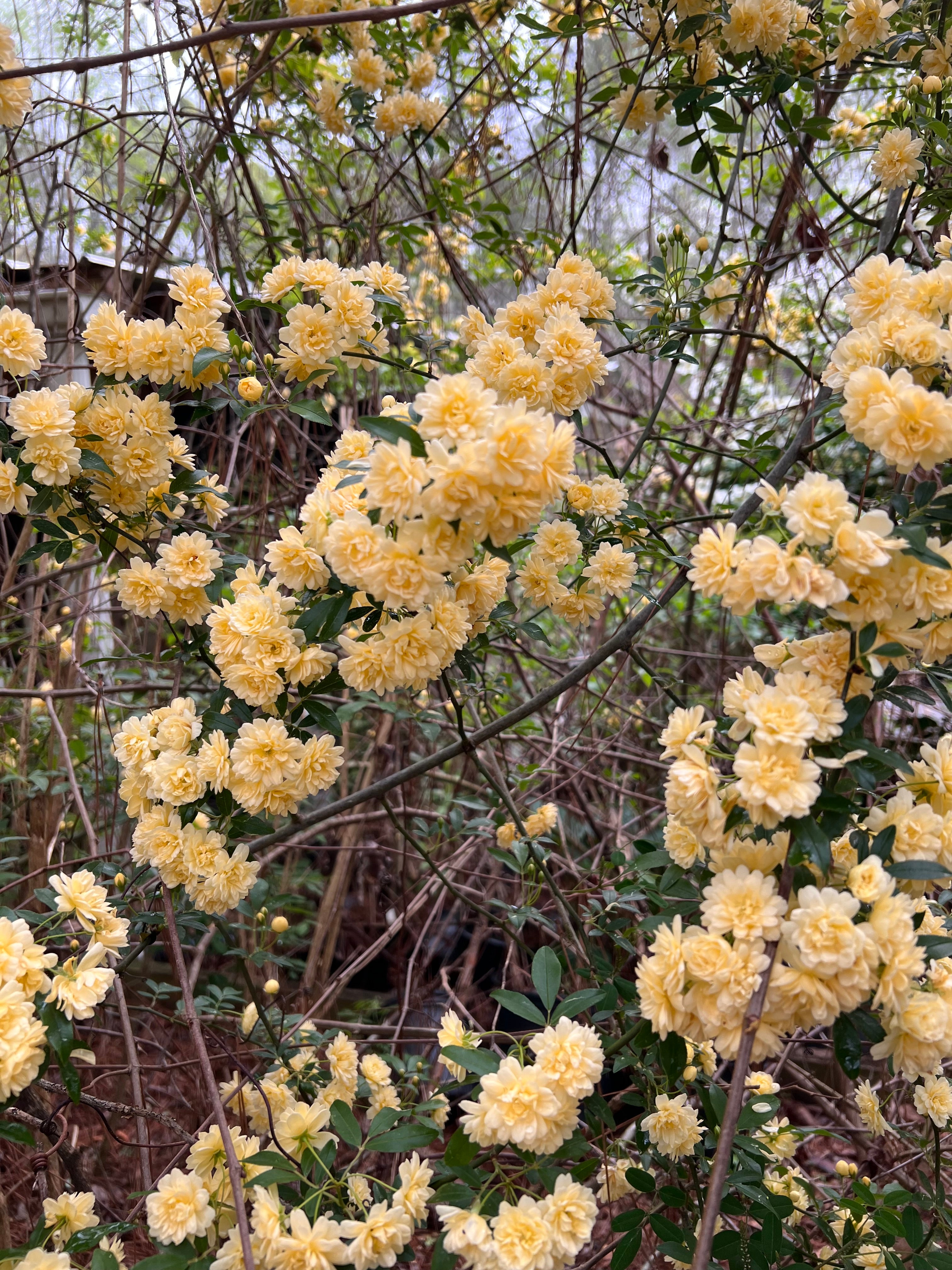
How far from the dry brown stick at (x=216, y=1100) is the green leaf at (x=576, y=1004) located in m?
0.41

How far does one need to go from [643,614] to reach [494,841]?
0.90m

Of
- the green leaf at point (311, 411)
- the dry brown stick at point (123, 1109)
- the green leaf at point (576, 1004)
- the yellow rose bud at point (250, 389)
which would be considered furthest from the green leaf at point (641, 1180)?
the yellow rose bud at point (250, 389)

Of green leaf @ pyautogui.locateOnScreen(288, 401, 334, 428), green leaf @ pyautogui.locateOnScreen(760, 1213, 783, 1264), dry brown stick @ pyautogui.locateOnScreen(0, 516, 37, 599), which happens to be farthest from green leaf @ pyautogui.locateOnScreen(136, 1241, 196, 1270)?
dry brown stick @ pyautogui.locateOnScreen(0, 516, 37, 599)

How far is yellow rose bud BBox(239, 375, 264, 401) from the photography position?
1389 millimetres

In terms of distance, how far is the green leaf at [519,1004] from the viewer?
1132 mm

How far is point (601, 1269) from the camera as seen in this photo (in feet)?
7.07

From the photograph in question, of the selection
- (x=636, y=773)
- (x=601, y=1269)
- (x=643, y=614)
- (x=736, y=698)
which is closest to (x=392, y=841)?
(x=636, y=773)

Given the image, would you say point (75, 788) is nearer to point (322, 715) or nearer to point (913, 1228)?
point (322, 715)

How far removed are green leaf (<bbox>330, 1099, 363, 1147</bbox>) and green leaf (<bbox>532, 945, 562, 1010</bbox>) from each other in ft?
0.98

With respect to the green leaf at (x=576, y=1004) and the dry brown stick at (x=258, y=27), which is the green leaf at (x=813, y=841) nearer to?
the green leaf at (x=576, y=1004)

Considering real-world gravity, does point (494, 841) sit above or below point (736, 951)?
below

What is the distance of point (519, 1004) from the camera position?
1160 millimetres

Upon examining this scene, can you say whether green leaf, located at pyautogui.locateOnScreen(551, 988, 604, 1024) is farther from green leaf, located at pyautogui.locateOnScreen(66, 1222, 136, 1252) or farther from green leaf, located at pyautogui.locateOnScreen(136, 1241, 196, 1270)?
green leaf, located at pyautogui.locateOnScreen(66, 1222, 136, 1252)

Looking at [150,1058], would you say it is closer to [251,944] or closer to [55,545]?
[251,944]
